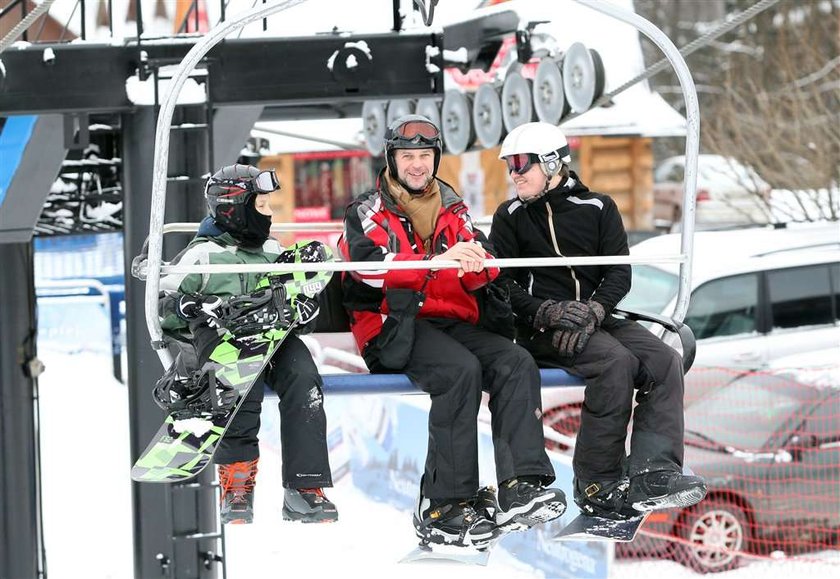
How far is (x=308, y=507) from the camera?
4867 millimetres

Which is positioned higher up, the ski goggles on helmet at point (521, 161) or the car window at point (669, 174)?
the car window at point (669, 174)

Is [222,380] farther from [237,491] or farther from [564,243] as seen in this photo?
[564,243]

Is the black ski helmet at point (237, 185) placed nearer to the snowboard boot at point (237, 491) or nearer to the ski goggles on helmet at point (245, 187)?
the ski goggles on helmet at point (245, 187)

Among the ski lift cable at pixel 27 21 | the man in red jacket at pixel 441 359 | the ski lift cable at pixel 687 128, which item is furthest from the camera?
the ski lift cable at pixel 27 21

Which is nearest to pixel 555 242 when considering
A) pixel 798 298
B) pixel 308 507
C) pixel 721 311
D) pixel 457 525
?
pixel 457 525

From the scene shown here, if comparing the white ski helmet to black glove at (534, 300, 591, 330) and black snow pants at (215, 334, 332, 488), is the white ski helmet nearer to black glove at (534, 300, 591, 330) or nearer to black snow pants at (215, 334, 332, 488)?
black glove at (534, 300, 591, 330)

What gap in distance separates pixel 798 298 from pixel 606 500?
19.8ft

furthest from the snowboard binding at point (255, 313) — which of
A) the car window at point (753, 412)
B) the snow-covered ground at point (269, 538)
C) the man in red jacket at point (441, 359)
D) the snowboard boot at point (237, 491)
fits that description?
the car window at point (753, 412)

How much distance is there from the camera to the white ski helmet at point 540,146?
499 centimetres

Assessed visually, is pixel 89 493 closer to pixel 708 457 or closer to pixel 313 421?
pixel 708 457

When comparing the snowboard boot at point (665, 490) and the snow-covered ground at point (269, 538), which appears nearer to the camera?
the snowboard boot at point (665, 490)

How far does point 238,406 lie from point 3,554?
4.70 meters

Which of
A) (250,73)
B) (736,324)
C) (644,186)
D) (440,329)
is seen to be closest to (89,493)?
(736,324)

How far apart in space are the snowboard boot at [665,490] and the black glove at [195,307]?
5.18ft
